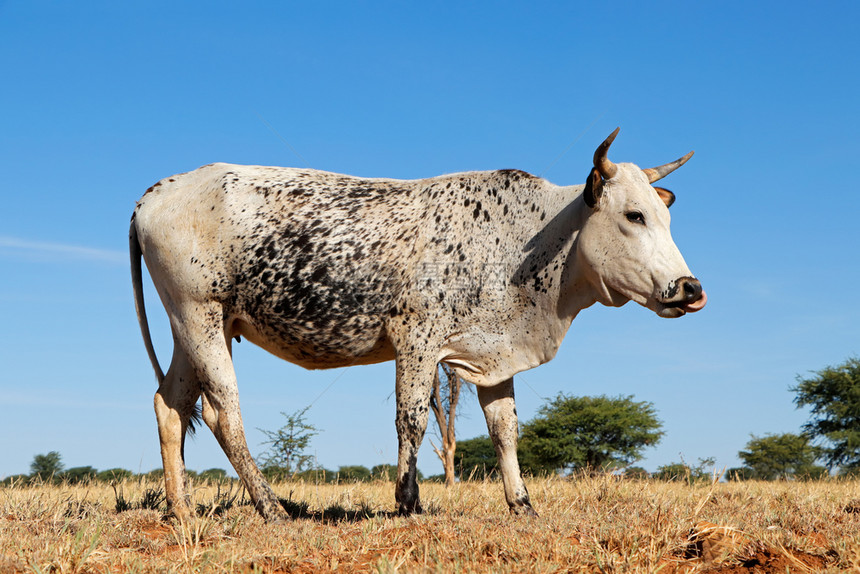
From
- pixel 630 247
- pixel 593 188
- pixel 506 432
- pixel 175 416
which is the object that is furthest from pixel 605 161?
pixel 175 416

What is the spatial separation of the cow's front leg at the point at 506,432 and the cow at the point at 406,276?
0.01 m

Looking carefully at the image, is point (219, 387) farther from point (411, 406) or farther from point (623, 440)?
point (623, 440)

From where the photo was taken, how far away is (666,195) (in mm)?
7605

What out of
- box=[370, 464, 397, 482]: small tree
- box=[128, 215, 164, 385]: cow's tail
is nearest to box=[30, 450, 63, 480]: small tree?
box=[370, 464, 397, 482]: small tree

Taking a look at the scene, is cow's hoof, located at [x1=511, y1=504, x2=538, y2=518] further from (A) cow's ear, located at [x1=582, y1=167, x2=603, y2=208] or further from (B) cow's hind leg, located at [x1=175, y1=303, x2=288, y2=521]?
(A) cow's ear, located at [x1=582, y1=167, x2=603, y2=208]

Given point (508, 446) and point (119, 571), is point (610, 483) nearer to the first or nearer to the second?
point (508, 446)

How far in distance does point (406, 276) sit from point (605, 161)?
1929 mm

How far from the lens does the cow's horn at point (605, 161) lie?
22.2ft

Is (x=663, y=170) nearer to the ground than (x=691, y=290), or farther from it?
farther from it

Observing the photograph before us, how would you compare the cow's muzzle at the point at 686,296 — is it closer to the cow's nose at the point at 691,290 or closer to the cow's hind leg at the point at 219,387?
the cow's nose at the point at 691,290

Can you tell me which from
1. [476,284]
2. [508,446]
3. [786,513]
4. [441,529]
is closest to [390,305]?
[476,284]

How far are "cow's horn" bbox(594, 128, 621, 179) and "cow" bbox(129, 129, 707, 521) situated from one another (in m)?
0.02

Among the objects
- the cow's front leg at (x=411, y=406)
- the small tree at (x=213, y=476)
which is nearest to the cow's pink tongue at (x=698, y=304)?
the cow's front leg at (x=411, y=406)

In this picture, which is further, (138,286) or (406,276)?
(138,286)
